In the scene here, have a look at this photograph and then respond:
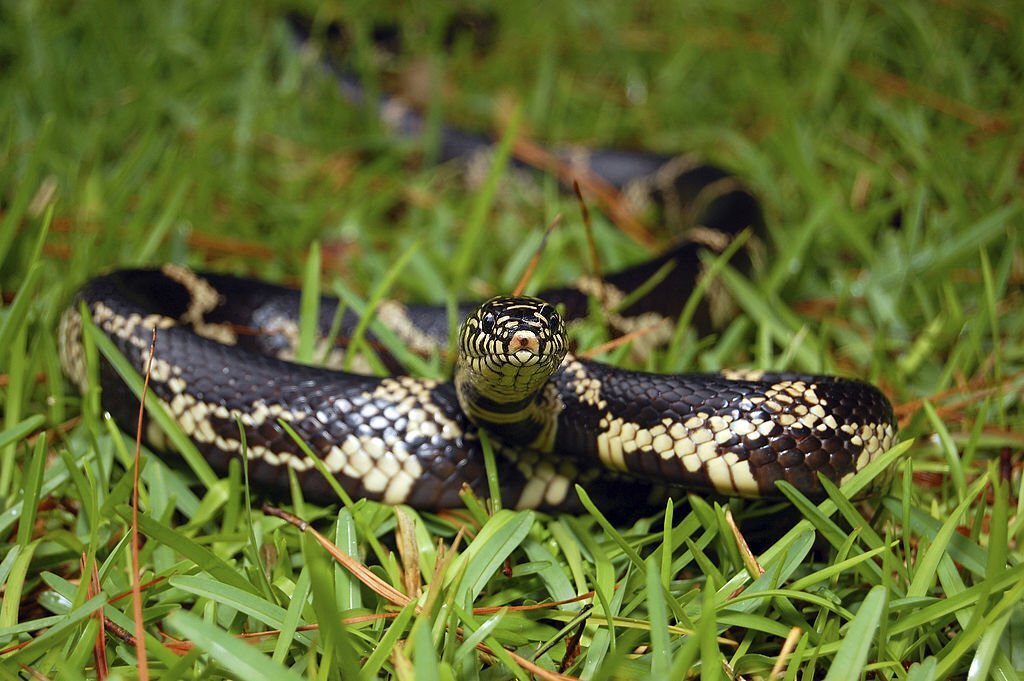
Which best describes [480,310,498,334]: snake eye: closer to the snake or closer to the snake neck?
the snake

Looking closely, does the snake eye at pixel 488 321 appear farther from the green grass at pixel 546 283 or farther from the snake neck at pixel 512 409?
the green grass at pixel 546 283

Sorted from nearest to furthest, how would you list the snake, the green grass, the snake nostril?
the green grass → the snake nostril → the snake

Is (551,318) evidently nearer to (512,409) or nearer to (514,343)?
(514,343)

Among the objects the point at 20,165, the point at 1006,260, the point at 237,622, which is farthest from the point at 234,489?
the point at 1006,260

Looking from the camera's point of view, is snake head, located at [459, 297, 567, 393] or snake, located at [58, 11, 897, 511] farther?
snake, located at [58, 11, 897, 511]

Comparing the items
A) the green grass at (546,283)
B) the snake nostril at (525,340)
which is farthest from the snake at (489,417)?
the green grass at (546,283)

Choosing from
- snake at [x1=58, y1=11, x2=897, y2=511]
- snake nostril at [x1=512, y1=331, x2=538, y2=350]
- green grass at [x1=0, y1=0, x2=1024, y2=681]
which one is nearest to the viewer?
green grass at [x1=0, y1=0, x2=1024, y2=681]

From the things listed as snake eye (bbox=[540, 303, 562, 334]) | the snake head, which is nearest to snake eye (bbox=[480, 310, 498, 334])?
the snake head

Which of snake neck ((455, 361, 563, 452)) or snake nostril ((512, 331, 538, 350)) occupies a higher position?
snake nostril ((512, 331, 538, 350))
